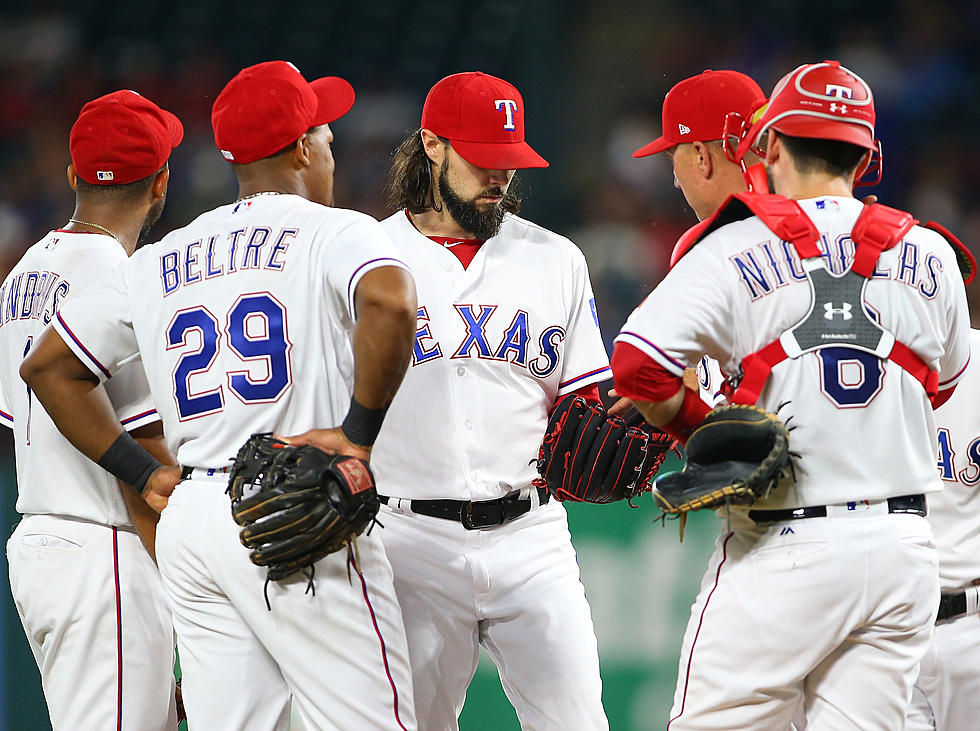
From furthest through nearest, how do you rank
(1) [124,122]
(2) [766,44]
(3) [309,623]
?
(2) [766,44] < (1) [124,122] < (3) [309,623]

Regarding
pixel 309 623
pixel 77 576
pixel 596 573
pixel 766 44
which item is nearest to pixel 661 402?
pixel 309 623

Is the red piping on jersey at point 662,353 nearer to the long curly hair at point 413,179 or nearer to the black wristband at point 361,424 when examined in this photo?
the black wristband at point 361,424

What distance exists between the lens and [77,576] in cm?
340

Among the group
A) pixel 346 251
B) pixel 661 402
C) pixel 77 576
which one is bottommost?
pixel 77 576

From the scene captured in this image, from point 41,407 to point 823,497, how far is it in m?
2.28

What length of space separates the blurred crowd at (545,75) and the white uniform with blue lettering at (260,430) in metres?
4.53

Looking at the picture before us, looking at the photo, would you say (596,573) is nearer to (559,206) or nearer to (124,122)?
(124,122)

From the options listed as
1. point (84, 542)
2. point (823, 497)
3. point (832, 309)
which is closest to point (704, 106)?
point (832, 309)

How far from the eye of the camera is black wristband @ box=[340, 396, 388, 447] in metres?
2.75

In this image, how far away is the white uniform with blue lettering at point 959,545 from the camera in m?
3.58

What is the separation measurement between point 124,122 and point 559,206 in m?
4.38

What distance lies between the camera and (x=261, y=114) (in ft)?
9.97

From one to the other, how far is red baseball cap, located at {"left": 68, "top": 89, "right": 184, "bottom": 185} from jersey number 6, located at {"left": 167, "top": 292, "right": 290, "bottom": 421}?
1066mm

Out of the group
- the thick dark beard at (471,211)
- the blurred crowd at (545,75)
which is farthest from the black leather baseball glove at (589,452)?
the blurred crowd at (545,75)
